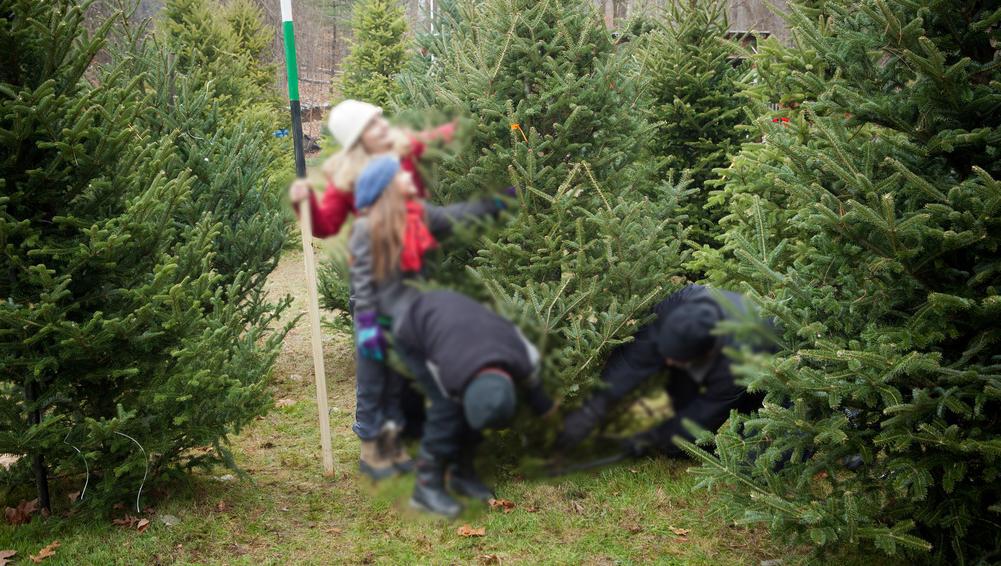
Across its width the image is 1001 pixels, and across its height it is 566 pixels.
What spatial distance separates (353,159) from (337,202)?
9 centimetres

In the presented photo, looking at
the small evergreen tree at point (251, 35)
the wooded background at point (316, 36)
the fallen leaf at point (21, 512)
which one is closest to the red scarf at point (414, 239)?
the fallen leaf at point (21, 512)

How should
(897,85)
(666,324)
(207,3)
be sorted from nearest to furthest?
(666,324), (897,85), (207,3)

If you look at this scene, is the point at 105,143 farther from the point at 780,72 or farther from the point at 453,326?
the point at 780,72

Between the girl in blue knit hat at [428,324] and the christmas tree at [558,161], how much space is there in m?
1.17

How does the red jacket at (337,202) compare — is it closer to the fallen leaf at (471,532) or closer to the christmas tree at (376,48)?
the fallen leaf at (471,532)

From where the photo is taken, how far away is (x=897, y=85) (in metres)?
3.32

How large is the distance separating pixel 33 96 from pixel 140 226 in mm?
845

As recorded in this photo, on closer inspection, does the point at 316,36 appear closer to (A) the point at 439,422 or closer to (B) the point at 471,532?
(B) the point at 471,532

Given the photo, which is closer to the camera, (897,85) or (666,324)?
(666,324)

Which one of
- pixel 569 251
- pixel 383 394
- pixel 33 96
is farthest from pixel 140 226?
pixel 383 394

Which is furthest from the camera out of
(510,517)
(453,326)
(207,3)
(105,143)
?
(207,3)

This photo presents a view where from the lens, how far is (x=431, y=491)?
1609mm

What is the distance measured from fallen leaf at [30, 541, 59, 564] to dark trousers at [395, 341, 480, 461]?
3.88m

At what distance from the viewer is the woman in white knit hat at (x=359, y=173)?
145 cm
